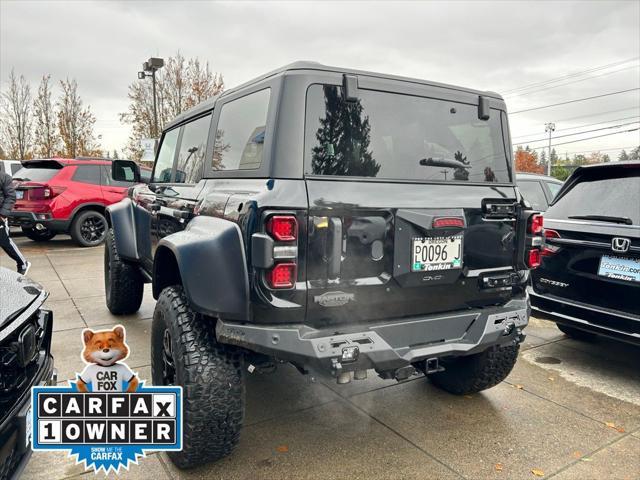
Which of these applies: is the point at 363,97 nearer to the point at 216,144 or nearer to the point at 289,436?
the point at 216,144

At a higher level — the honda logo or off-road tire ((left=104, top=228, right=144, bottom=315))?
the honda logo

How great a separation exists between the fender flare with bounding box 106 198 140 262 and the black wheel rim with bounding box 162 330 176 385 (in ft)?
5.84

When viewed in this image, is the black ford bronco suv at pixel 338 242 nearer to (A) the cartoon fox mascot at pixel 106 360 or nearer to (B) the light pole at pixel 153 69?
(A) the cartoon fox mascot at pixel 106 360

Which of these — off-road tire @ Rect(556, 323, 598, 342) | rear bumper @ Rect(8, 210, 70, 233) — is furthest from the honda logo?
rear bumper @ Rect(8, 210, 70, 233)

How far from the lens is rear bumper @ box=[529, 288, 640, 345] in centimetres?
332

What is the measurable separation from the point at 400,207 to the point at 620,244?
2.08m

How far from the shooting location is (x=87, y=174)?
989 cm

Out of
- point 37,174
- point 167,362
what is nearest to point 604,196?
point 167,362

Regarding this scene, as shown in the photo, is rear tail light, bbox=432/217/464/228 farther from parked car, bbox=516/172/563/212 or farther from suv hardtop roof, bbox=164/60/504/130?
parked car, bbox=516/172/563/212

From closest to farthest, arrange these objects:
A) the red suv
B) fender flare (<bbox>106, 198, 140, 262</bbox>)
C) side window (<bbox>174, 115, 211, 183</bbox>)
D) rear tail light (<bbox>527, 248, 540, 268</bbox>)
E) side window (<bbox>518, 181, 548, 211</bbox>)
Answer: rear tail light (<bbox>527, 248, 540, 268</bbox>) → side window (<bbox>174, 115, 211, 183</bbox>) → fender flare (<bbox>106, 198, 140, 262</bbox>) → side window (<bbox>518, 181, 548, 211</bbox>) → the red suv

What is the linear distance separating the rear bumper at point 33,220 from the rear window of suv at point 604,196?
8.89 m

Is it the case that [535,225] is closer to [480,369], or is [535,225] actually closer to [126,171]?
[480,369]

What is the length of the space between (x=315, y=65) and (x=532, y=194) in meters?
5.76

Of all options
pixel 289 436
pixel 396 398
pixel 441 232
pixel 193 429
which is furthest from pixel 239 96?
pixel 396 398
